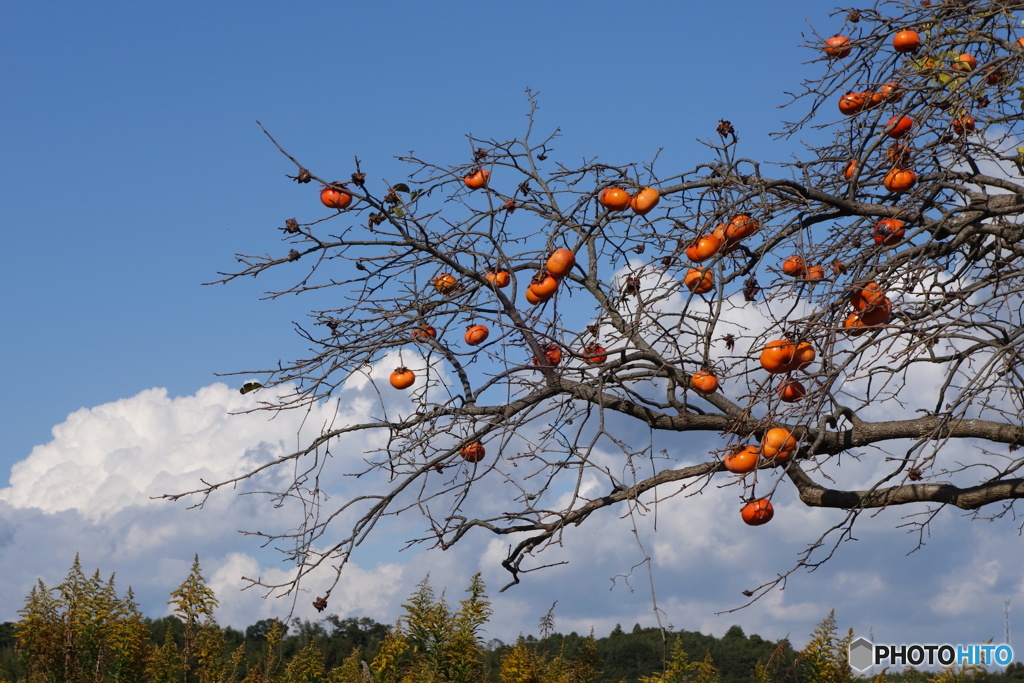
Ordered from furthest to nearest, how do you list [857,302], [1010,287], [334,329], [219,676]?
[219,676] < [334,329] < [1010,287] < [857,302]

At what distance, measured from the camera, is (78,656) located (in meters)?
10.9

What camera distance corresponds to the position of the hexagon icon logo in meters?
9.46

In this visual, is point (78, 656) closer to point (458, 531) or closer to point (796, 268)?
point (458, 531)

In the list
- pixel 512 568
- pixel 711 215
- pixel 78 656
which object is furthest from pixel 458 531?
pixel 78 656

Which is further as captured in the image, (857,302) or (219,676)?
(219,676)

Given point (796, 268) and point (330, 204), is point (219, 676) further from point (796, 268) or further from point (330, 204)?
point (796, 268)

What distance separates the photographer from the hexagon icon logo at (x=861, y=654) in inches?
373

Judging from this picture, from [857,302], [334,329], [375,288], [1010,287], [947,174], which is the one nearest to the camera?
[857,302]

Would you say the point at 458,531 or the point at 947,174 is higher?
the point at 947,174

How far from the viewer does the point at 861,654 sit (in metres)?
9.63

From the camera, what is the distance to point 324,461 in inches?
240

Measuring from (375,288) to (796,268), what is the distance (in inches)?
108

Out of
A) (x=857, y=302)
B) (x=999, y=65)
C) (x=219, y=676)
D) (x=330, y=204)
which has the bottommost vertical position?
(x=219, y=676)

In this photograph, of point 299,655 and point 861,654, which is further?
point 299,655
